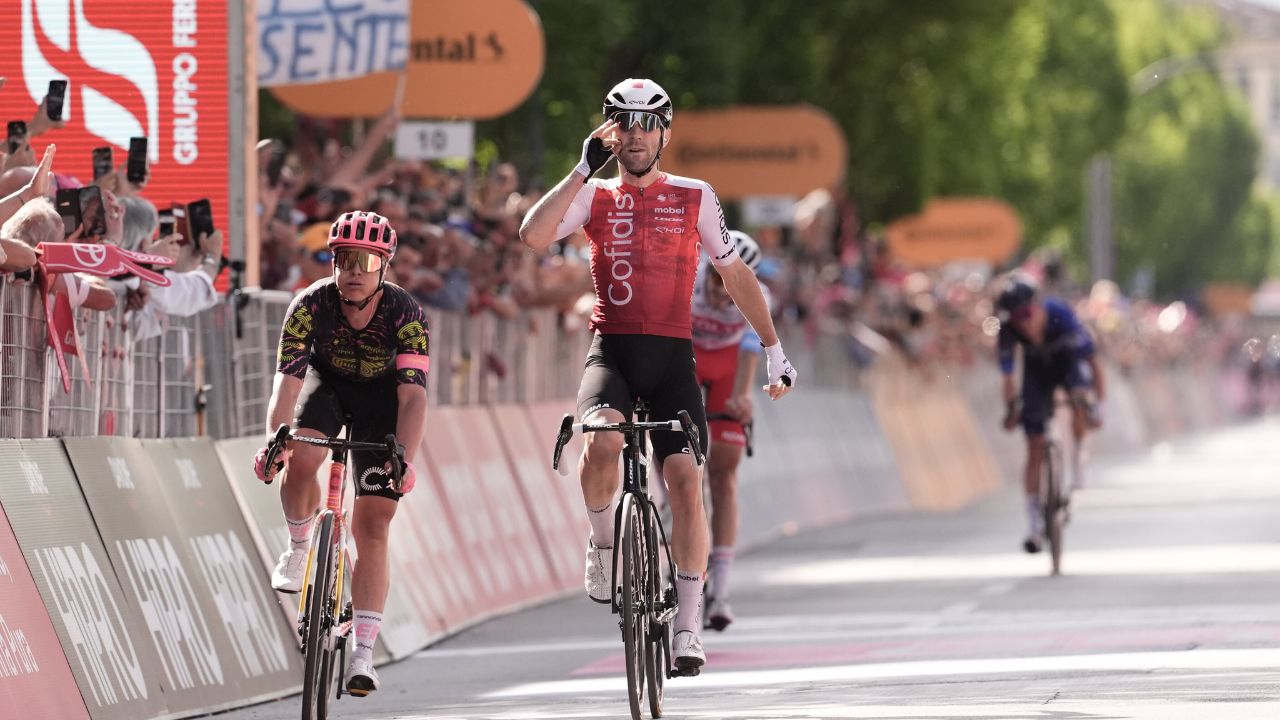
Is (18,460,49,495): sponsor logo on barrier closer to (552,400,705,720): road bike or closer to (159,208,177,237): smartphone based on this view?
(552,400,705,720): road bike

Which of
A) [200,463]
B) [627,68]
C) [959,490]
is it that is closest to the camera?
[200,463]

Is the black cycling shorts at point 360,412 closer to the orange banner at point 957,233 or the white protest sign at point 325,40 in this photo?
the white protest sign at point 325,40

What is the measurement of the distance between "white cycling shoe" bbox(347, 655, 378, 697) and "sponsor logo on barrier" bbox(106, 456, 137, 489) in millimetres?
1520

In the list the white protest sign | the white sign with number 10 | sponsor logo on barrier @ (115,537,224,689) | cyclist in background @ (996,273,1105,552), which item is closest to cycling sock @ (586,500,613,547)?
sponsor logo on barrier @ (115,537,224,689)

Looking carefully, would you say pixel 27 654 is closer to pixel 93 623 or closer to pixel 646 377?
pixel 93 623

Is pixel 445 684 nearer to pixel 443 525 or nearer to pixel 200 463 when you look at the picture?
pixel 200 463

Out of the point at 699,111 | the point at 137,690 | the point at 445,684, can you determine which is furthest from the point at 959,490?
the point at 137,690

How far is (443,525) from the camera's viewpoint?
15.9 m

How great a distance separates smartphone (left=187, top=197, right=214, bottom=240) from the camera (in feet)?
44.1

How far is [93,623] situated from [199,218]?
3092 mm

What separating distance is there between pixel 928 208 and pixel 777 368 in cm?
3308

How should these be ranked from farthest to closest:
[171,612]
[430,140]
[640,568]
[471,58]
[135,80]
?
[430,140] → [471,58] → [135,80] → [171,612] → [640,568]

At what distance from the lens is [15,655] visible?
998cm

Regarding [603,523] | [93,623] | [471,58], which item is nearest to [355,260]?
[603,523]
